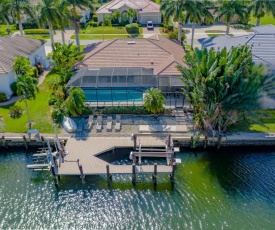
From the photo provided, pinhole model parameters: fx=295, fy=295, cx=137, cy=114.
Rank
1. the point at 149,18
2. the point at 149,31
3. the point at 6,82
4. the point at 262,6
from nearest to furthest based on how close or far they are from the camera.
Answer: the point at 6,82 < the point at 262,6 < the point at 149,31 < the point at 149,18

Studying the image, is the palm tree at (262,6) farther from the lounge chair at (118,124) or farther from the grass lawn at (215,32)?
the lounge chair at (118,124)

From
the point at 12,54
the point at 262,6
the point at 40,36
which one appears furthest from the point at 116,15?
the point at 12,54

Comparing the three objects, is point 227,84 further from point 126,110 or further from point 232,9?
point 232,9

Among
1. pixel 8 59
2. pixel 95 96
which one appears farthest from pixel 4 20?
pixel 95 96

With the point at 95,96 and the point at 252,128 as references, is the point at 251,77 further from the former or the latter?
the point at 95,96

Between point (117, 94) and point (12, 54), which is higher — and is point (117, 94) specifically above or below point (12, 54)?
below

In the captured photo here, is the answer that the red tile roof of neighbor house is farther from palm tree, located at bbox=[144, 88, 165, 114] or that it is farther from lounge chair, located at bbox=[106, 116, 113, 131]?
lounge chair, located at bbox=[106, 116, 113, 131]

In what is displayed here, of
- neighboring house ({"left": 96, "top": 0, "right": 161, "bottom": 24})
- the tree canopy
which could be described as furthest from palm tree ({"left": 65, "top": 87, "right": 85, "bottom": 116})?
neighboring house ({"left": 96, "top": 0, "right": 161, "bottom": 24})
